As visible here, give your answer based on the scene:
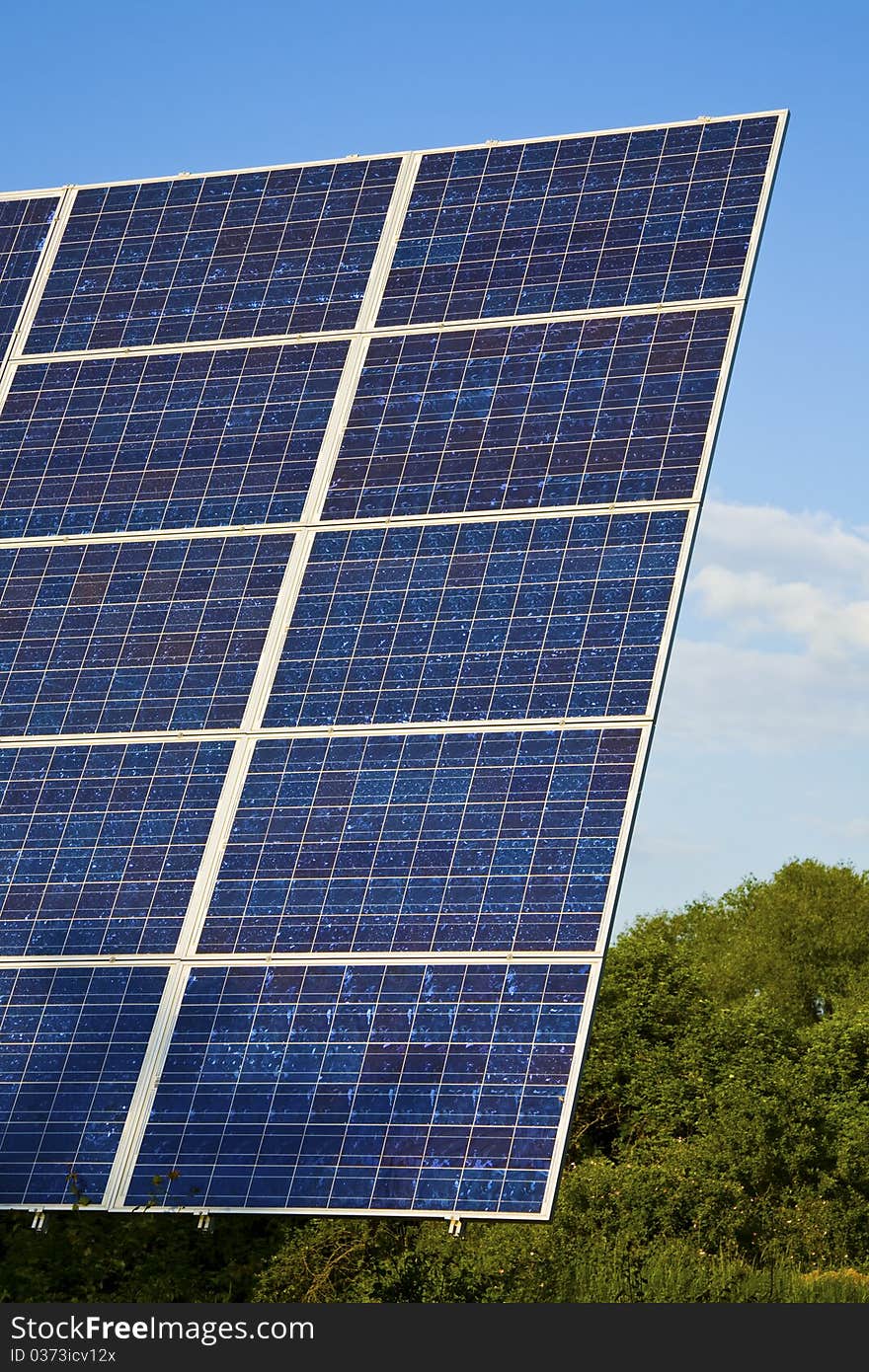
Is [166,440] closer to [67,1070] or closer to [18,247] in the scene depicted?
[18,247]

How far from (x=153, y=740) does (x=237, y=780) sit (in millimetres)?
986

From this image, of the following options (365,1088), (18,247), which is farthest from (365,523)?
(18,247)

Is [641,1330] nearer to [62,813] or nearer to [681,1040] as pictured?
[62,813]

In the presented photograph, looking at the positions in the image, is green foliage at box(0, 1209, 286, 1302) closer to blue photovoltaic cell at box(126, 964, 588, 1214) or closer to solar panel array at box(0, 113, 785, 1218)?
blue photovoltaic cell at box(126, 964, 588, 1214)

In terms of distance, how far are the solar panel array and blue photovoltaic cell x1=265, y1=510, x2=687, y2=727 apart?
30mm

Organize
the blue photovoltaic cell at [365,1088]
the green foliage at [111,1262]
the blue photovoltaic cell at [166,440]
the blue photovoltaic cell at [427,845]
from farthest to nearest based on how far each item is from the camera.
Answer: the blue photovoltaic cell at [166,440] < the green foliage at [111,1262] < the blue photovoltaic cell at [427,845] < the blue photovoltaic cell at [365,1088]

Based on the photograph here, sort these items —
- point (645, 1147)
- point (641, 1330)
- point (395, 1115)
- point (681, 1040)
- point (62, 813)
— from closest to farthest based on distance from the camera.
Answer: point (641, 1330) → point (395, 1115) → point (62, 813) → point (645, 1147) → point (681, 1040)

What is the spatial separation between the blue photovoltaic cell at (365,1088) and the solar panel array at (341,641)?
3cm

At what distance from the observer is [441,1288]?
650 inches

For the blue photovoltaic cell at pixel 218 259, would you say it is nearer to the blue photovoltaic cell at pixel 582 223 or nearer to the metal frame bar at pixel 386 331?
the metal frame bar at pixel 386 331

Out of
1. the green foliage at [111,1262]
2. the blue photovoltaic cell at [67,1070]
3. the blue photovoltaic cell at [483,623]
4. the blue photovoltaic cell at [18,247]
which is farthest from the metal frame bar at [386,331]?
the green foliage at [111,1262]

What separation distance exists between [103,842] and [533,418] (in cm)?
539

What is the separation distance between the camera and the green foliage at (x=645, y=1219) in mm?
16609

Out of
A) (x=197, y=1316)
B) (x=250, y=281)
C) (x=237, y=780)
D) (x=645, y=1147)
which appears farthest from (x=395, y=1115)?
(x=645, y=1147)
